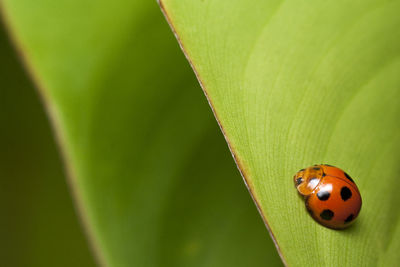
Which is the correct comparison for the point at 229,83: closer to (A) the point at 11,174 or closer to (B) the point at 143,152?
(B) the point at 143,152

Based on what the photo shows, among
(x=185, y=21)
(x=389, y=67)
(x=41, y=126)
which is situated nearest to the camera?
(x=185, y=21)

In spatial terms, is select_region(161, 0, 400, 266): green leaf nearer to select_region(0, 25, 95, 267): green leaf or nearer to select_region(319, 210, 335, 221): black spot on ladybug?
select_region(319, 210, 335, 221): black spot on ladybug

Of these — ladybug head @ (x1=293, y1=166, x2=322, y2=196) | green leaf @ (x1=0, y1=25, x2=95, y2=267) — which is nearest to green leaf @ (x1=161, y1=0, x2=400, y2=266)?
ladybug head @ (x1=293, y1=166, x2=322, y2=196)

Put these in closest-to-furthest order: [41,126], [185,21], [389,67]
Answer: [185,21] → [389,67] → [41,126]

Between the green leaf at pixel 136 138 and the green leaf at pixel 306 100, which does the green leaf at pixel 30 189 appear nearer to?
the green leaf at pixel 136 138

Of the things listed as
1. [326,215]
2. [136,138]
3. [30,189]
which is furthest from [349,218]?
[30,189]

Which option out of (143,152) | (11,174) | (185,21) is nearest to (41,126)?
(11,174)

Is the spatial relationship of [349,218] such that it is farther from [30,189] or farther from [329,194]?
[30,189]
